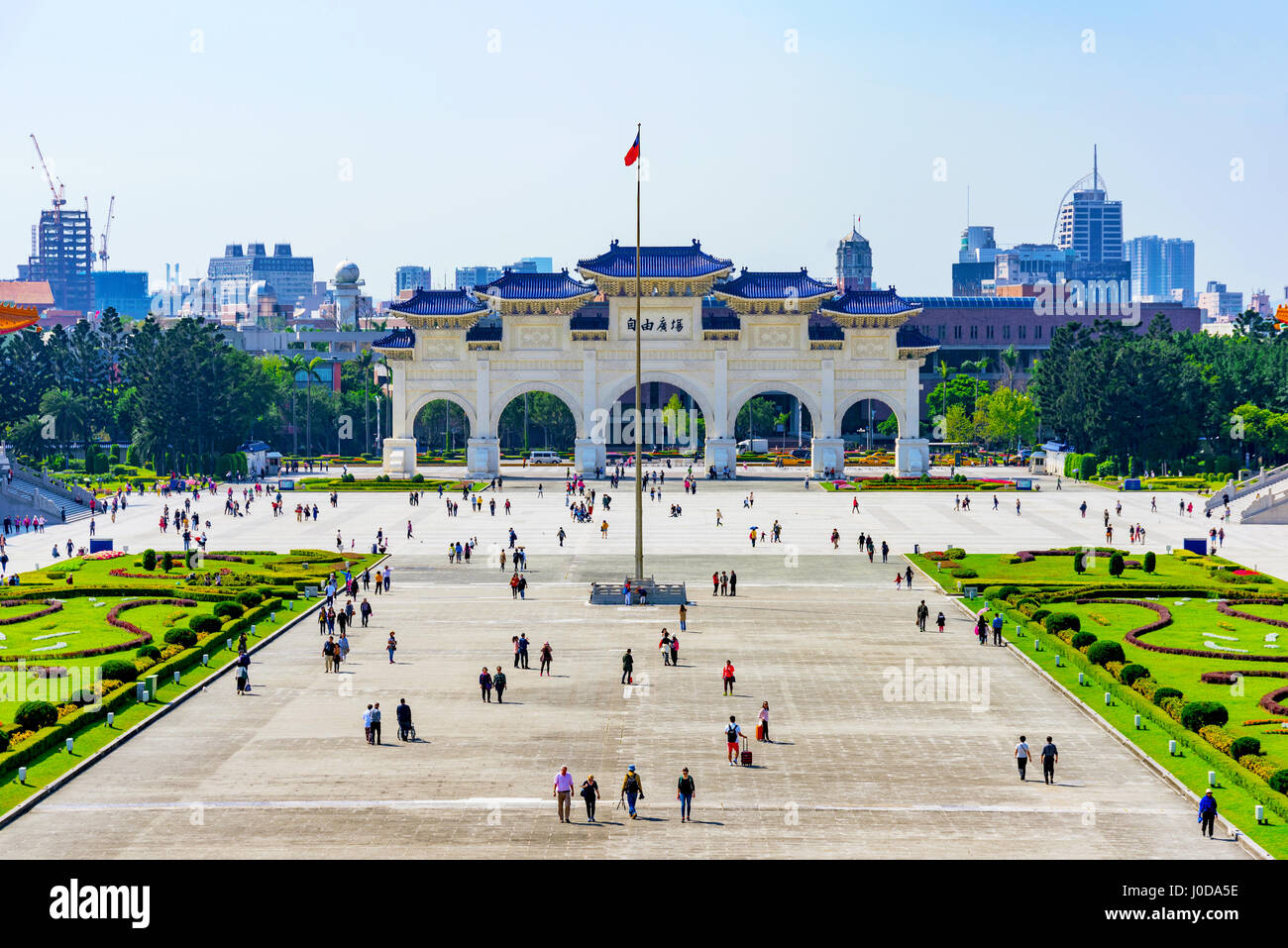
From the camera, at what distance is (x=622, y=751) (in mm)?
33500

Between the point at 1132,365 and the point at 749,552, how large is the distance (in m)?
50.9

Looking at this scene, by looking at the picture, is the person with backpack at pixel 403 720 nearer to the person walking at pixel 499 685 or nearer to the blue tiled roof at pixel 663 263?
the person walking at pixel 499 685

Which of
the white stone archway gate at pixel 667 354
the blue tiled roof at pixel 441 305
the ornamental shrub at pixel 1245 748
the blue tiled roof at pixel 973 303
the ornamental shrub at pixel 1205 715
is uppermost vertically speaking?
the blue tiled roof at pixel 973 303

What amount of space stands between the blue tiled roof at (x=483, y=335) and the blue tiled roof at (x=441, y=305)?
139 cm

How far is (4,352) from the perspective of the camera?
401 ft

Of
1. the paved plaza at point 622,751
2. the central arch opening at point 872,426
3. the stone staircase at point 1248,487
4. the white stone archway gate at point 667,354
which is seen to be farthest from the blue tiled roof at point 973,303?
the paved plaza at point 622,751

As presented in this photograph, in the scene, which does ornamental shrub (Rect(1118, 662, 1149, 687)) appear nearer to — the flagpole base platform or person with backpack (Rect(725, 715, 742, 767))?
person with backpack (Rect(725, 715, 742, 767))

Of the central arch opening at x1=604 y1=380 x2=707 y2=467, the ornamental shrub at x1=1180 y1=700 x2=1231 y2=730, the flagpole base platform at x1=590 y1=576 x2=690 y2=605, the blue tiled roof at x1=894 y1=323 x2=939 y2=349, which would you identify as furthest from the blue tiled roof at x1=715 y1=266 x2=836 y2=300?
the ornamental shrub at x1=1180 y1=700 x2=1231 y2=730

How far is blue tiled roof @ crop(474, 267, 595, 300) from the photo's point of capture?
115 m

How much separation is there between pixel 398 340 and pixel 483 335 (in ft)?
21.6

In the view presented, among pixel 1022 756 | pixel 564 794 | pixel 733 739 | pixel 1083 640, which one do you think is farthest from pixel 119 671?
pixel 1083 640

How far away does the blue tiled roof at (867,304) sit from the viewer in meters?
115

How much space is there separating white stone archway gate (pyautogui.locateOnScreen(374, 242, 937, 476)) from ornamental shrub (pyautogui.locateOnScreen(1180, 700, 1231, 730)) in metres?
79.6

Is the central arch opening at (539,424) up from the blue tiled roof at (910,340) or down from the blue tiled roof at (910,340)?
down
